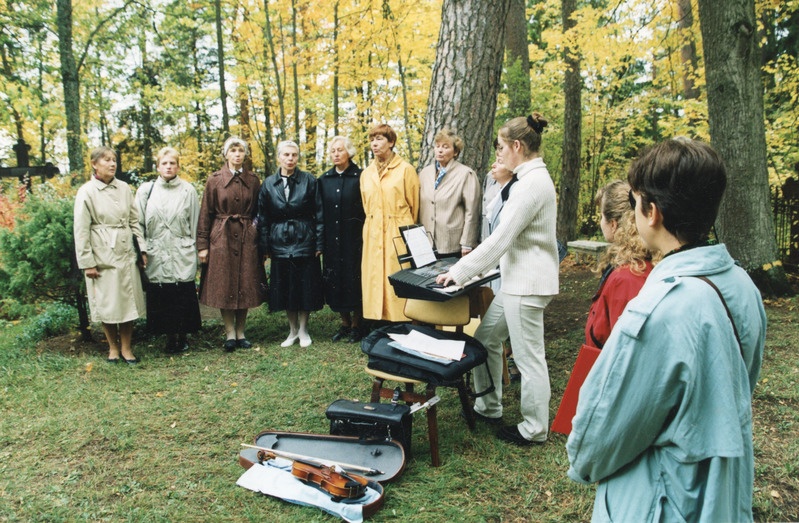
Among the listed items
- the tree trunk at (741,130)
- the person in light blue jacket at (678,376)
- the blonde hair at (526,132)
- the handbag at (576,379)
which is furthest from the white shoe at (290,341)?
the tree trunk at (741,130)

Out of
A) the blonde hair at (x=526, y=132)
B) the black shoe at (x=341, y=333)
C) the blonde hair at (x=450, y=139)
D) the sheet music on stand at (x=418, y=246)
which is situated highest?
the blonde hair at (x=450, y=139)

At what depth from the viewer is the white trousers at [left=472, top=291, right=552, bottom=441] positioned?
10.8 ft

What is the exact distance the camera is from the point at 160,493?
9.98ft

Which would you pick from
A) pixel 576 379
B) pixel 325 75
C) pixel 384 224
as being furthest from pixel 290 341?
pixel 325 75

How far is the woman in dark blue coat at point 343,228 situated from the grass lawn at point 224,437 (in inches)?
20.1

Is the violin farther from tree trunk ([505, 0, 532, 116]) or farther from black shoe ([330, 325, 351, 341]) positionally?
tree trunk ([505, 0, 532, 116])

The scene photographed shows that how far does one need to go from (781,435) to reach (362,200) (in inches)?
153

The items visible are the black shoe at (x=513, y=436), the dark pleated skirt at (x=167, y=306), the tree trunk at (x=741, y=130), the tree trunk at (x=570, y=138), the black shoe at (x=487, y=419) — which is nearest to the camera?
the black shoe at (x=513, y=436)

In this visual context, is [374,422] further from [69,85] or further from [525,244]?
[69,85]

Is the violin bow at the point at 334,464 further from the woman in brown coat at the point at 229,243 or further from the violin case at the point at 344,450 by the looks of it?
the woman in brown coat at the point at 229,243

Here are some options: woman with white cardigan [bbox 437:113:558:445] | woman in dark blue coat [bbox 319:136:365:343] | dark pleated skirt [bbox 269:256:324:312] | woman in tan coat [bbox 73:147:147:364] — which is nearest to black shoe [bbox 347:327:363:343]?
woman in dark blue coat [bbox 319:136:365:343]

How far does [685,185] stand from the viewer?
47.6 inches

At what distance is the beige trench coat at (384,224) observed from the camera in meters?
5.38

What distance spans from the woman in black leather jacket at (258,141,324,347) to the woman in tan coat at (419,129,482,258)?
1234 mm
